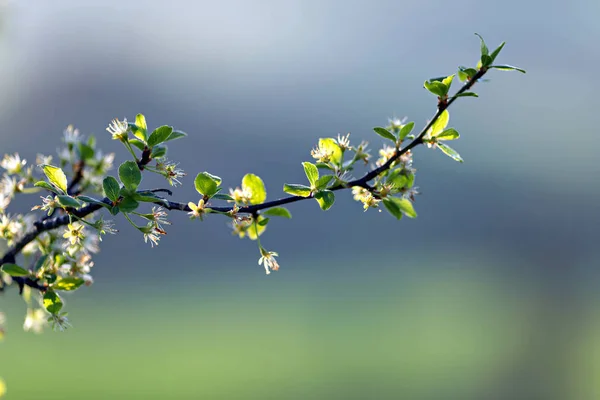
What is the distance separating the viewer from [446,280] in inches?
595

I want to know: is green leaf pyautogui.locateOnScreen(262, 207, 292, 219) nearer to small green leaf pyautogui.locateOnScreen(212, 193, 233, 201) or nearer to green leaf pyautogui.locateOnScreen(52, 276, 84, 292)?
small green leaf pyautogui.locateOnScreen(212, 193, 233, 201)

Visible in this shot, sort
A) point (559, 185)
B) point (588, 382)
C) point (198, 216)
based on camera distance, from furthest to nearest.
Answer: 1. point (559, 185)
2. point (588, 382)
3. point (198, 216)

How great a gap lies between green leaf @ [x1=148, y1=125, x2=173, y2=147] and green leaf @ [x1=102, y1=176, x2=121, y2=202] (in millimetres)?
59

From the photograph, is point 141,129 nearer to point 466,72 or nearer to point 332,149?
point 332,149

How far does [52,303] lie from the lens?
58 cm

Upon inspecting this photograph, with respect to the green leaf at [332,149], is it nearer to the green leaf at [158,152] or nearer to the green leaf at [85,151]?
the green leaf at [158,152]

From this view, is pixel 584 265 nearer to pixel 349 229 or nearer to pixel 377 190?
pixel 349 229

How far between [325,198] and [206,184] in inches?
4.1

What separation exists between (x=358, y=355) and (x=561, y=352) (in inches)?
138

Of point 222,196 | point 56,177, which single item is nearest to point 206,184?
point 222,196

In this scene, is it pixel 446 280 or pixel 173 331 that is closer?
pixel 173 331

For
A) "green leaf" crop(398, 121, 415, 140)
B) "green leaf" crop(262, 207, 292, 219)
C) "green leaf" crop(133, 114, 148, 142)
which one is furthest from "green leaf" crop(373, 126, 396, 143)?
"green leaf" crop(133, 114, 148, 142)

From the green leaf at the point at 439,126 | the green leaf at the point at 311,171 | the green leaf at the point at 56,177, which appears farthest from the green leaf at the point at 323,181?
the green leaf at the point at 56,177

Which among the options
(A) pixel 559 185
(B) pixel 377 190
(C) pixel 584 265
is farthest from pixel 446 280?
(B) pixel 377 190
